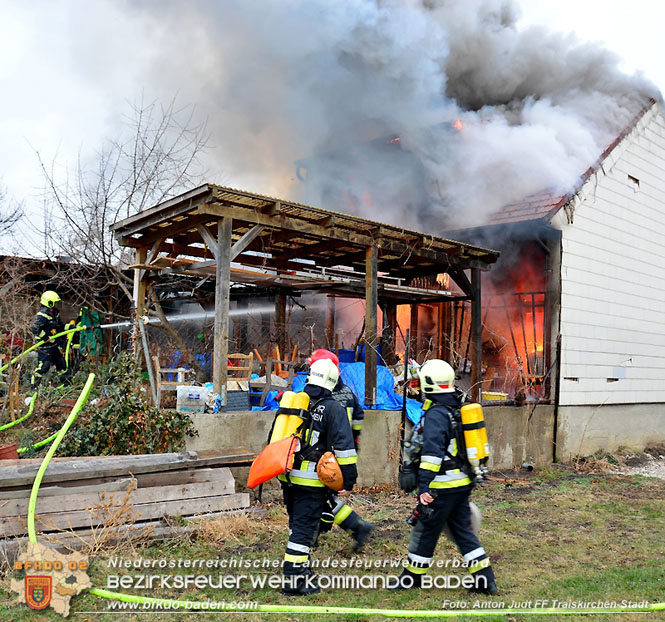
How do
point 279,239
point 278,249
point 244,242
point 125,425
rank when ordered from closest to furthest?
point 125,425 → point 244,242 → point 279,239 → point 278,249

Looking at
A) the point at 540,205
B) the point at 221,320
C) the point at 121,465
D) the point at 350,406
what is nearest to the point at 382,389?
the point at 221,320

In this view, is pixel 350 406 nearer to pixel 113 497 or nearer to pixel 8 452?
pixel 113 497

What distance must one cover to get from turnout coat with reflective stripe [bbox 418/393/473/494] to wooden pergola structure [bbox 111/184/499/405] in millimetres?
3699

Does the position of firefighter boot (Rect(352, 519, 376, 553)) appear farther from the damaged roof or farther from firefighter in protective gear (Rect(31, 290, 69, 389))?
the damaged roof

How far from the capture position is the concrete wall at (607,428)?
11.8 metres

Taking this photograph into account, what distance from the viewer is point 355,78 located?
1738 cm

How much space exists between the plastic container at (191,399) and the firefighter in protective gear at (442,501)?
359 cm

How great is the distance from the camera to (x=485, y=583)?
14.4 ft

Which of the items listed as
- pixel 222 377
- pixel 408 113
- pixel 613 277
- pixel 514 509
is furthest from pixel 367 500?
pixel 408 113

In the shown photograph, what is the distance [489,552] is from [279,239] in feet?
19.7

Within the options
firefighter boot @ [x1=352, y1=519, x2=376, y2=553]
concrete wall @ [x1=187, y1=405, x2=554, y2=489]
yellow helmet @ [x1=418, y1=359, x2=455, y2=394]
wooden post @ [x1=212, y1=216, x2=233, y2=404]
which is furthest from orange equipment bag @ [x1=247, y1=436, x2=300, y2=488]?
wooden post @ [x1=212, y1=216, x2=233, y2=404]

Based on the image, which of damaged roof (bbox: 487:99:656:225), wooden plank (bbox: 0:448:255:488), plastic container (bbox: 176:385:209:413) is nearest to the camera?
wooden plank (bbox: 0:448:255:488)

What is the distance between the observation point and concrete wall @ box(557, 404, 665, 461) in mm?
11812

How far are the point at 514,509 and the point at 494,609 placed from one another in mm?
3743
